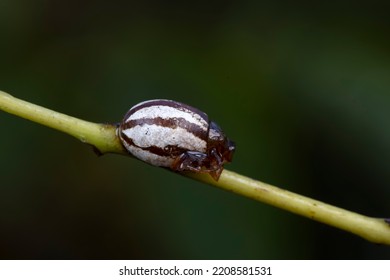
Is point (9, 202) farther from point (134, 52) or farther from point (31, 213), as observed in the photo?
point (134, 52)

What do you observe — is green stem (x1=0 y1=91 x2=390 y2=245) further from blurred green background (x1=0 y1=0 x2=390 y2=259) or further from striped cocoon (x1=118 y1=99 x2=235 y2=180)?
blurred green background (x1=0 y1=0 x2=390 y2=259)

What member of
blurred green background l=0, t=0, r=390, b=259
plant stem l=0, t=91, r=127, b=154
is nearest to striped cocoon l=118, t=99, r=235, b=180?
plant stem l=0, t=91, r=127, b=154

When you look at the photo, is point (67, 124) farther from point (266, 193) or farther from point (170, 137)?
point (266, 193)

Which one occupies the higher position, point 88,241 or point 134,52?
point 134,52

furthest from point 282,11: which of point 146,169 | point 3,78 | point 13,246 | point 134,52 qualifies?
point 13,246

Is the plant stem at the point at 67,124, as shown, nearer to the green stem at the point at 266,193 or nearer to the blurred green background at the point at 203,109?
the green stem at the point at 266,193

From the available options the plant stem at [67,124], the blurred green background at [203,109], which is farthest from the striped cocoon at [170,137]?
the blurred green background at [203,109]

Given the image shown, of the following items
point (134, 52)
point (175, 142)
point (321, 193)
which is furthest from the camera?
point (134, 52)
